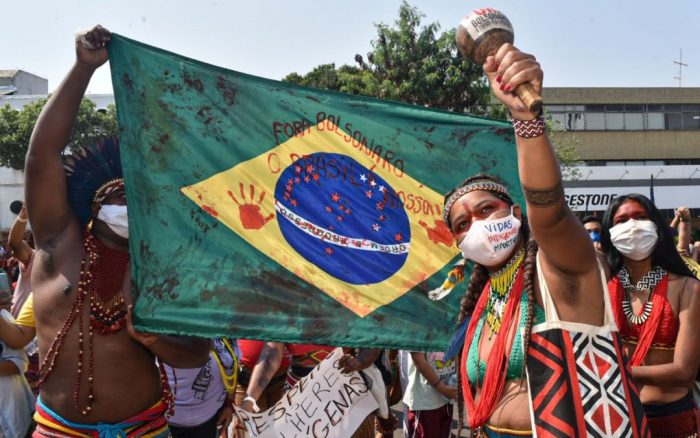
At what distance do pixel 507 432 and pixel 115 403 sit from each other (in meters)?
1.79

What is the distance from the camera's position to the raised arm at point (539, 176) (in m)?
2.00

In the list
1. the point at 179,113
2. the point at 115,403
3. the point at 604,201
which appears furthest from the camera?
the point at 604,201

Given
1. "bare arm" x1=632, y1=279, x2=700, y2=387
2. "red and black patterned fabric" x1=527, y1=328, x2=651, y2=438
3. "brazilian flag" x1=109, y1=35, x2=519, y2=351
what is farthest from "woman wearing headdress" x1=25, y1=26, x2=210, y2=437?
"bare arm" x1=632, y1=279, x2=700, y2=387

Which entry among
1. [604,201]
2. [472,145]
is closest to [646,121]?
[604,201]

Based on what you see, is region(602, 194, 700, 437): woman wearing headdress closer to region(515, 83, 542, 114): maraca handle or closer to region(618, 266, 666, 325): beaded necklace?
region(618, 266, 666, 325): beaded necklace

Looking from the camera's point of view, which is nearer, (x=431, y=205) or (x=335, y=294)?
(x=335, y=294)

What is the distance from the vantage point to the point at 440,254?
4.02 metres

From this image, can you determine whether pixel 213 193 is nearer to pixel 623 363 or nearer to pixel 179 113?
pixel 179 113

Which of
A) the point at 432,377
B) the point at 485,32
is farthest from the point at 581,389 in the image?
the point at 432,377

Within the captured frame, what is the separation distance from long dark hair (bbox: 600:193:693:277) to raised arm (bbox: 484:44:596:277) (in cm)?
203

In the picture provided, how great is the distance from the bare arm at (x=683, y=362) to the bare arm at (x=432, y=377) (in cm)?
197

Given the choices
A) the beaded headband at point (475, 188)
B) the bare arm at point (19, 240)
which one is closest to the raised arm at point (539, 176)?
the beaded headband at point (475, 188)

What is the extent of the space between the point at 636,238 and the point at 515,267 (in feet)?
5.73

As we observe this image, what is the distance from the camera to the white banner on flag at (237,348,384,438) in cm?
463
